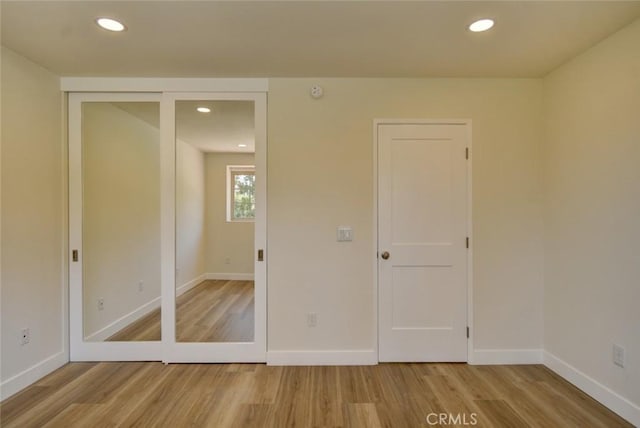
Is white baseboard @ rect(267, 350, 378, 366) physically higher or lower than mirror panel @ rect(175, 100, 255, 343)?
lower

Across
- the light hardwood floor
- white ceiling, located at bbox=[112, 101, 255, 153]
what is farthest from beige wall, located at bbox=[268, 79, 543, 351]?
the light hardwood floor

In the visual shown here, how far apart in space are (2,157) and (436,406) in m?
3.48

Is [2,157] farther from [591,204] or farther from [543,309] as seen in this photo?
[543,309]

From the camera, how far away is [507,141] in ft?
8.68

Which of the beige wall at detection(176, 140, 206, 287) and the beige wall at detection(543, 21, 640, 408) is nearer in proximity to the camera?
the beige wall at detection(543, 21, 640, 408)

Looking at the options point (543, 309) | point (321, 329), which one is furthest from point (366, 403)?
point (543, 309)

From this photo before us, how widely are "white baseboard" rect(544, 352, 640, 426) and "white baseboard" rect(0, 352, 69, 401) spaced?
13.7ft

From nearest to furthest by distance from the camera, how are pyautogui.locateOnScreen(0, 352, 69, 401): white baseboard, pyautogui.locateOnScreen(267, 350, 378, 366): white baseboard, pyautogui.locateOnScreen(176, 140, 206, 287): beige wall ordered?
pyautogui.locateOnScreen(0, 352, 69, 401): white baseboard → pyautogui.locateOnScreen(267, 350, 378, 366): white baseboard → pyautogui.locateOnScreen(176, 140, 206, 287): beige wall

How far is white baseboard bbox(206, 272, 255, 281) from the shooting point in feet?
8.82

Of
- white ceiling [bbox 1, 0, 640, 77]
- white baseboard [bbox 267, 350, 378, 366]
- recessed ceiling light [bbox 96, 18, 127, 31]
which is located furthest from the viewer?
white baseboard [bbox 267, 350, 378, 366]

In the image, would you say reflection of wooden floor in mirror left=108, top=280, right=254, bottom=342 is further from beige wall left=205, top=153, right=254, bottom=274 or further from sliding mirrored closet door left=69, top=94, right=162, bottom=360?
beige wall left=205, top=153, right=254, bottom=274

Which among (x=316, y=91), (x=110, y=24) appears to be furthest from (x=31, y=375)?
(x=316, y=91)

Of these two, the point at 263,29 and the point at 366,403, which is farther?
the point at 366,403

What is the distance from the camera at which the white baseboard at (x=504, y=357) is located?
2.61 m
